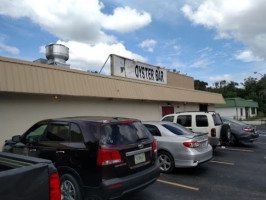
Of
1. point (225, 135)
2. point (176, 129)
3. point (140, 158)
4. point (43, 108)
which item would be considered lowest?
point (225, 135)

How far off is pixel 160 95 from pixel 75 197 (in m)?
10.4

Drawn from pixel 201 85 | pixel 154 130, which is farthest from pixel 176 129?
pixel 201 85

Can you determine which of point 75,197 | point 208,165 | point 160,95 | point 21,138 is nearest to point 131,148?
point 75,197

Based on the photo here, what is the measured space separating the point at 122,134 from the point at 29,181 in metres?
2.06

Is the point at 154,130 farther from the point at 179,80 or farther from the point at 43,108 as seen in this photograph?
the point at 179,80

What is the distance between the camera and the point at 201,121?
29.7ft

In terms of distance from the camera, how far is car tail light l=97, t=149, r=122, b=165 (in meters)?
3.46

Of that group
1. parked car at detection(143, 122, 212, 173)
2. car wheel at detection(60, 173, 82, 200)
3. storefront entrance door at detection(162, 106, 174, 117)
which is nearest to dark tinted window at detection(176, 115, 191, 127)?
parked car at detection(143, 122, 212, 173)

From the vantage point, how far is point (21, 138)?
16.8ft

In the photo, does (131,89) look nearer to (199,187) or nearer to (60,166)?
(199,187)

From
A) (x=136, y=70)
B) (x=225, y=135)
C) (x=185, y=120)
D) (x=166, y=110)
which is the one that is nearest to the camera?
(x=225, y=135)

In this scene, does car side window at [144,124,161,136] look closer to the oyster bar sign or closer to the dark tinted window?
the dark tinted window

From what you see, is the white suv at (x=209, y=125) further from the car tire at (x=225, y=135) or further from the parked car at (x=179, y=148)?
the parked car at (x=179, y=148)

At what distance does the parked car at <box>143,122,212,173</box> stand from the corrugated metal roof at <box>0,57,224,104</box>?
406cm
